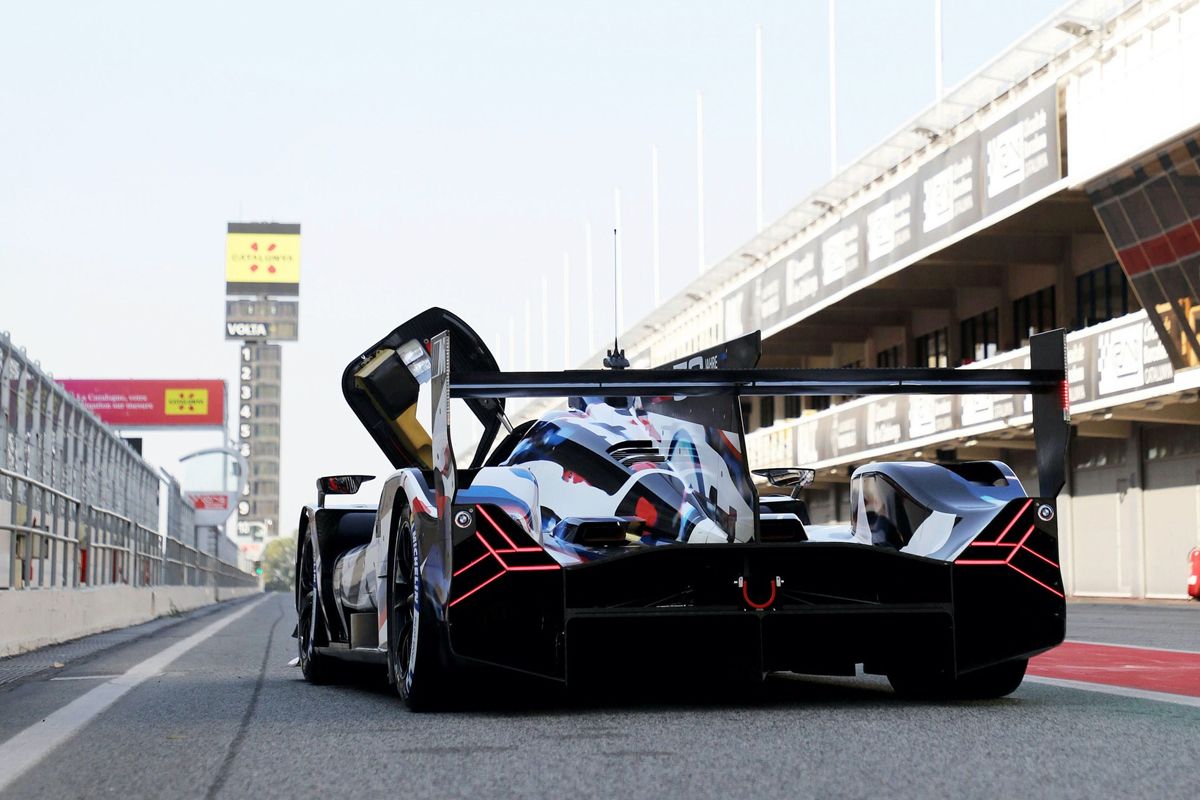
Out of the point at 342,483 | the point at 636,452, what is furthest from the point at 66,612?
the point at 636,452

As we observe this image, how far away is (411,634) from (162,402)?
118545 millimetres

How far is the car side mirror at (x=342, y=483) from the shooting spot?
888 centimetres

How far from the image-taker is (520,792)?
4500 mm

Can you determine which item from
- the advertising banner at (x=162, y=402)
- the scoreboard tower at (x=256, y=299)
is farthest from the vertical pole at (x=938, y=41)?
the scoreboard tower at (x=256, y=299)

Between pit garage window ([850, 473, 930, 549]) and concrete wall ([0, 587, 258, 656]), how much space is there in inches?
326

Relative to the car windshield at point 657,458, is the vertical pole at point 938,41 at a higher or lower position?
higher

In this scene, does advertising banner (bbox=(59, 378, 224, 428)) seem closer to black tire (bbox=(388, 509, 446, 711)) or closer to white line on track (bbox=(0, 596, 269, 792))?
white line on track (bbox=(0, 596, 269, 792))

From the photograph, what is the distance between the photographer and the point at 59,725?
670 cm

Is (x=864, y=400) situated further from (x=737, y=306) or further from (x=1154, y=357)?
(x=1154, y=357)

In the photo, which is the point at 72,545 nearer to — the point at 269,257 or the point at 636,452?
the point at 636,452

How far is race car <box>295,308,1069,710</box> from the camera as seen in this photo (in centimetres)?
637

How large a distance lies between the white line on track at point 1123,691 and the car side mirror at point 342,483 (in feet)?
11.6

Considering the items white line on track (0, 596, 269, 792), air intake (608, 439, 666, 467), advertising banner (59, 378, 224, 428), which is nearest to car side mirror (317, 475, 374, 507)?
white line on track (0, 596, 269, 792)

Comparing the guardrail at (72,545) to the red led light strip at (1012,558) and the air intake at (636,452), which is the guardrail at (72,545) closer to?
the air intake at (636,452)
